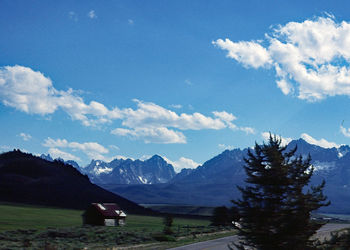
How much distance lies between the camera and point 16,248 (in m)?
42.8

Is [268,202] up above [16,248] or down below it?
above

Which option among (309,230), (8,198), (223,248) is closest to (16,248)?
(223,248)

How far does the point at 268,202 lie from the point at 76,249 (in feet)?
92.2

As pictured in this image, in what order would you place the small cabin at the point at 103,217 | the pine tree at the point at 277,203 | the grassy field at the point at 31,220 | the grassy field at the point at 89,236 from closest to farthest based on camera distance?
the pine tree at the point at 277,203 < the grassy field at the point at 89,236 < the grassy field at the point at 31,220 < the small cabin at the point at 103,217

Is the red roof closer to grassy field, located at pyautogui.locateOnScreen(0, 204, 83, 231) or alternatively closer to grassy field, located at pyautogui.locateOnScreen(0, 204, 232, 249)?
grassy field, located at pyautogui.locateOnScreen(0, 204, 83, 231)

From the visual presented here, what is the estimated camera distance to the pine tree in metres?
19.2

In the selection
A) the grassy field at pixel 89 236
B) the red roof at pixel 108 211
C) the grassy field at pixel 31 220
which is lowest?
the grassy field at pixel 89 236

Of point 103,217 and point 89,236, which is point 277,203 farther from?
point 103,217

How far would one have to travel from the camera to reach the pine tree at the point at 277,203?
19.2 meters

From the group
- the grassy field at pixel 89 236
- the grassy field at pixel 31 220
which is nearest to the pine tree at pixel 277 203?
the grassy field at pixel 89 236

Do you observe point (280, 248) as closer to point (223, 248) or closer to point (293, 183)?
point (293, 183)

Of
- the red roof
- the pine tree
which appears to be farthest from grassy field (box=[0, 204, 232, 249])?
the pine tree

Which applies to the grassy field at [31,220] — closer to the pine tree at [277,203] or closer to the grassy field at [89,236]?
the grassy field at [89,236]

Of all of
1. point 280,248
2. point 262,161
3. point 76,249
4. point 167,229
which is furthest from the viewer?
point 167,229
